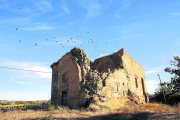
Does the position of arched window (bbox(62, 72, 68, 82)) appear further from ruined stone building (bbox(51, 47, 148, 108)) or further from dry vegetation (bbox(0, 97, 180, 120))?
dry vegetation (bbox(0, 97, 180, 120))

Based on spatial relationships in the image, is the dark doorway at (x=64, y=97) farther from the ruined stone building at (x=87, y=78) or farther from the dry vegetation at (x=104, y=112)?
the dry vegetation at (x=104, y=112)

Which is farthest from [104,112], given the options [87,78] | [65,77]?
[65,77]

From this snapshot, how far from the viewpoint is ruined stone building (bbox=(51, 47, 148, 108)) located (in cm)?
1430

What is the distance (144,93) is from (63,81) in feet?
45.5

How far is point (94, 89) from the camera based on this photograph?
45.8 feet

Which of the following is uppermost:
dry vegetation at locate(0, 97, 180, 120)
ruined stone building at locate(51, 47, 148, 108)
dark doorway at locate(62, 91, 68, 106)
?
ruined stone building at locate(51, 47, 148, 108)

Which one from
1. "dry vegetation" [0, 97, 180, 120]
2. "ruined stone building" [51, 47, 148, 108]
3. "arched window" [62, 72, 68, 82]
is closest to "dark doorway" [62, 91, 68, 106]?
"ruined stone building" [51, 47, 148, 108]

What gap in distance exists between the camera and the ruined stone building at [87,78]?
14.3m

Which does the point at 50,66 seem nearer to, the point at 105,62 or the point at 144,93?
the point at 105,62

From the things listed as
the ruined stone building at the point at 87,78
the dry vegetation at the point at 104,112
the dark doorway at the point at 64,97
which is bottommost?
the dry vegetation at the point at 104,112

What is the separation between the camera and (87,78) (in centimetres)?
1529

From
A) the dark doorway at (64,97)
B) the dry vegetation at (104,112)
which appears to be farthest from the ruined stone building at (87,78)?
the dry vegetation at (104,112)

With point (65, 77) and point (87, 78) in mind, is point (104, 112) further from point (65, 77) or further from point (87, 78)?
point (65, 77)

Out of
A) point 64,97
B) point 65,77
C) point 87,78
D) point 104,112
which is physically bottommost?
point 104,112
